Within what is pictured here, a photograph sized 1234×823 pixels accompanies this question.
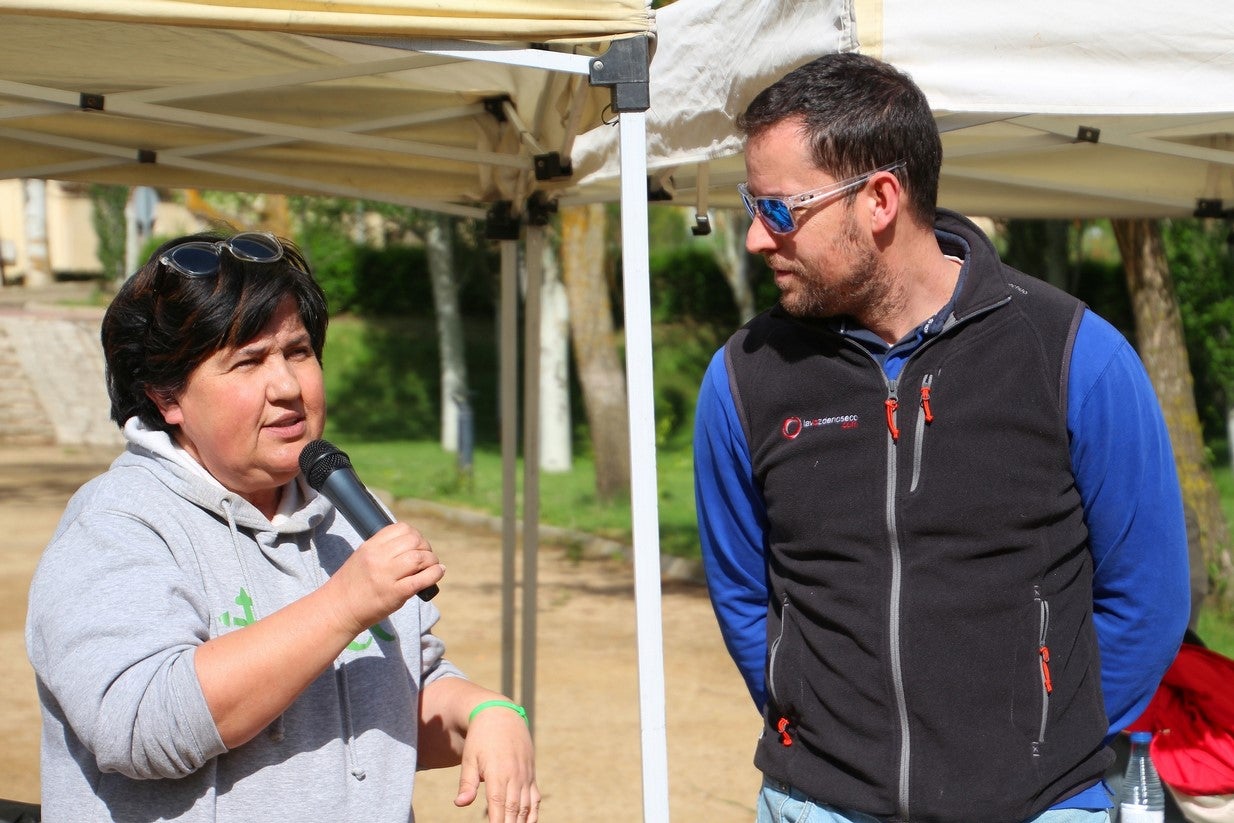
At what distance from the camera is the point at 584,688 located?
7129 mm

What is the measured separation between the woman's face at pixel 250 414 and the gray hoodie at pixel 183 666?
0.04m

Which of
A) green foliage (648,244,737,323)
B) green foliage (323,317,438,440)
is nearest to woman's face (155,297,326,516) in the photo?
green foliage (323,317,438,440)

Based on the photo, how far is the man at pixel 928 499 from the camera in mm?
1949

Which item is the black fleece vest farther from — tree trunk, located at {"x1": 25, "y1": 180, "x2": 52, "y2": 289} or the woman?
tree trunk, located at {"x1": 25, "y1": 180, "x2": 52, "y2": 289}

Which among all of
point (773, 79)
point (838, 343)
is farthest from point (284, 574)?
point (773, 79)

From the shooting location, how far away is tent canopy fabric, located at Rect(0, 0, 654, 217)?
6.89ft

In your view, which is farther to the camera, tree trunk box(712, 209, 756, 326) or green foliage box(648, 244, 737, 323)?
green foliage box(648, 244, 737, 323)

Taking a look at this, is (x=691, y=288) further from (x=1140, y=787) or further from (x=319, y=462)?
(x=319, y=462)

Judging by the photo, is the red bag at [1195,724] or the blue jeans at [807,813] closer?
the blue jeans at [807,813]

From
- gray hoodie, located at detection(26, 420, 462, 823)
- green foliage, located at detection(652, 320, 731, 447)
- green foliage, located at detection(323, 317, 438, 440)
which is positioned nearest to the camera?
gray hoodie, located at detection(26, 420, 462, 823)

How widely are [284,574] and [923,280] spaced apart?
1081mm

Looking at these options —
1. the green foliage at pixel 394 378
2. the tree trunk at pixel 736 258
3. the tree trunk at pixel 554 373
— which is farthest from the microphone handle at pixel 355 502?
the tree trunk at pixel 736 258

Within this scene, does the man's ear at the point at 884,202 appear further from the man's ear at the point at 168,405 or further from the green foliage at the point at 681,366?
the green foliage at the point at 681,366

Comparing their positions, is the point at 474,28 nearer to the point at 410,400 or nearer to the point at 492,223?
the point at 492,223
